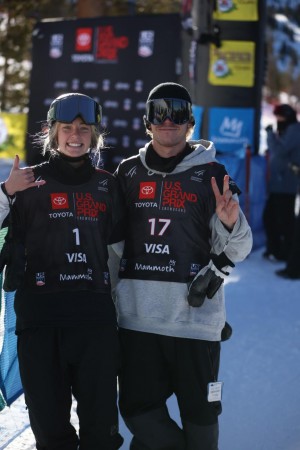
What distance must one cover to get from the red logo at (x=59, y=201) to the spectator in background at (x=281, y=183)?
→ 5388 millimetres

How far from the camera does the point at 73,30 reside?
11.7 meters

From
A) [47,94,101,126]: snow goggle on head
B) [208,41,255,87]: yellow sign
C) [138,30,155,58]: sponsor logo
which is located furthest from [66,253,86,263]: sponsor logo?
[138,30,155,58]: sponsor logo

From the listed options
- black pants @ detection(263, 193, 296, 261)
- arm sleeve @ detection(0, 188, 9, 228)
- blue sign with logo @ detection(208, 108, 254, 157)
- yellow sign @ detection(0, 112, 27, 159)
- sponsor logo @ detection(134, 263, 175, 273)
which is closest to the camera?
arm sleeve @ detection(0, 188, 9, 228)

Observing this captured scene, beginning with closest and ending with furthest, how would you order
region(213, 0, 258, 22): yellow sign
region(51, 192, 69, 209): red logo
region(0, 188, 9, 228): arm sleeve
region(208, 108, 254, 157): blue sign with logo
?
region(0, 188, 9, 228): arm sleeve, region(51, 192, 69, 209): red logo, region(213, 0, 258, 22): yellow sign, region(208, 108, 254, 157): blue sign with logo

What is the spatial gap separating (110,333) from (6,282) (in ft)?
1.52

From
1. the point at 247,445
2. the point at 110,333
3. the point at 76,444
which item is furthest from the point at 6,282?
the point at 247,445

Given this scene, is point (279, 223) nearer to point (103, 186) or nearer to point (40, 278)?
point (103, 186)

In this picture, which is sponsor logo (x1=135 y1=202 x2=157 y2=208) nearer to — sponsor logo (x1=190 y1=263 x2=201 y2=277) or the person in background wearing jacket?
Result: the person in background wearing jacket

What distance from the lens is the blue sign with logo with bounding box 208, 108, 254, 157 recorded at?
9430 mm

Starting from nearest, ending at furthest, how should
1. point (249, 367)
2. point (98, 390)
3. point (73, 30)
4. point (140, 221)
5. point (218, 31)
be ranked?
1. point (98, 390)
2. point (140, 221)
3. point (249, 367)
4. point (218, 31)
5. point (73, 30)

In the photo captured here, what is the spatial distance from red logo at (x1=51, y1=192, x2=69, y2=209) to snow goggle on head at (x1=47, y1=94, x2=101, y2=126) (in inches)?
12.7

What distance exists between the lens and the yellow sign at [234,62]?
926cm

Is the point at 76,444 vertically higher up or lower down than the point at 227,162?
lower down

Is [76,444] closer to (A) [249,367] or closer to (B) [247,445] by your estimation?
(B) [247,445]
